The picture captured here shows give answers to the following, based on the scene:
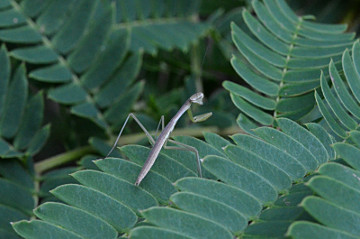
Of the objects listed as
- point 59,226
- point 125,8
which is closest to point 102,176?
point 59,226

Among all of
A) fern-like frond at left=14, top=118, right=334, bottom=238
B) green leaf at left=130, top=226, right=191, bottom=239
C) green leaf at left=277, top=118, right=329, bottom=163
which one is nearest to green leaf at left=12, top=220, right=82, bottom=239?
fern-like frond at left=14, top=118, right=334, bottom=238

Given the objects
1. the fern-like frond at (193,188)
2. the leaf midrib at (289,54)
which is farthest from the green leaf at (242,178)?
the leaf midrib at (289,54)

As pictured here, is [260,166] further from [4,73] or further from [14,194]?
[4,73]

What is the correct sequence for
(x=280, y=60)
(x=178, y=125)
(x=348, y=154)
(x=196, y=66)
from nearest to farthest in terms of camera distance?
(x=348, y=154) < (x=280, y=60) < (x=178, y=125) < (x=196, y=66)

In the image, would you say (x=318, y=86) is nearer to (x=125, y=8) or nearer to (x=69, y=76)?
(x=69, y=76)

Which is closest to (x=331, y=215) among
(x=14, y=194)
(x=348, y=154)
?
(x=348, y=154)

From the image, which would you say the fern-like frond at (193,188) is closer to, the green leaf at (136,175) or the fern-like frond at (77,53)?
the green leaf at (136,175)
